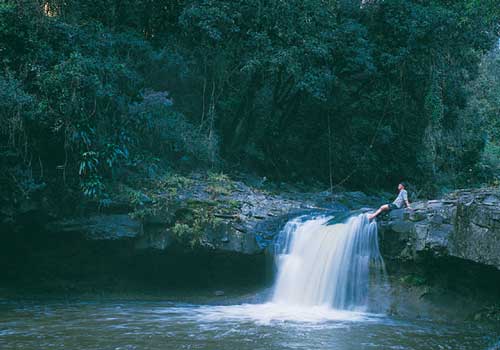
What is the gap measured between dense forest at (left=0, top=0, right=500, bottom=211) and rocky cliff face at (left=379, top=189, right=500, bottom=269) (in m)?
7.17

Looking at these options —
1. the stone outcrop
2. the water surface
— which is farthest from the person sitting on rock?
the stone outcrop

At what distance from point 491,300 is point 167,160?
10361 millimetres

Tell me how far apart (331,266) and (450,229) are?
313 centimetres

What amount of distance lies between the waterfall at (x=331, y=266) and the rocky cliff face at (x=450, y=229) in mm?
585

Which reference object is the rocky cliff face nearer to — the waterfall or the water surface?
the waterfall

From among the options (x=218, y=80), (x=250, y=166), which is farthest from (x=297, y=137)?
(x=218, y=80)

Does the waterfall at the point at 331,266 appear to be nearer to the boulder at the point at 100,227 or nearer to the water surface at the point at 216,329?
the water surface at the point at 216,329

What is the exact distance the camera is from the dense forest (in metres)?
14.5

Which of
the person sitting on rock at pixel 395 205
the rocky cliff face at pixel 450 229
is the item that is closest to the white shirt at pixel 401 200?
the person sitting on rock at pixel 395 205

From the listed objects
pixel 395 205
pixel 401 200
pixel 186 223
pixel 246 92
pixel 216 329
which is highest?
pixel 246 92

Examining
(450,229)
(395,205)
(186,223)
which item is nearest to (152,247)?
(186,223)

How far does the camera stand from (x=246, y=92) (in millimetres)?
23188

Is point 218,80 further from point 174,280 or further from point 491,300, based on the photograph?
point 491,300

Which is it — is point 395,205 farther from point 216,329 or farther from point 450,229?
point 216,329
